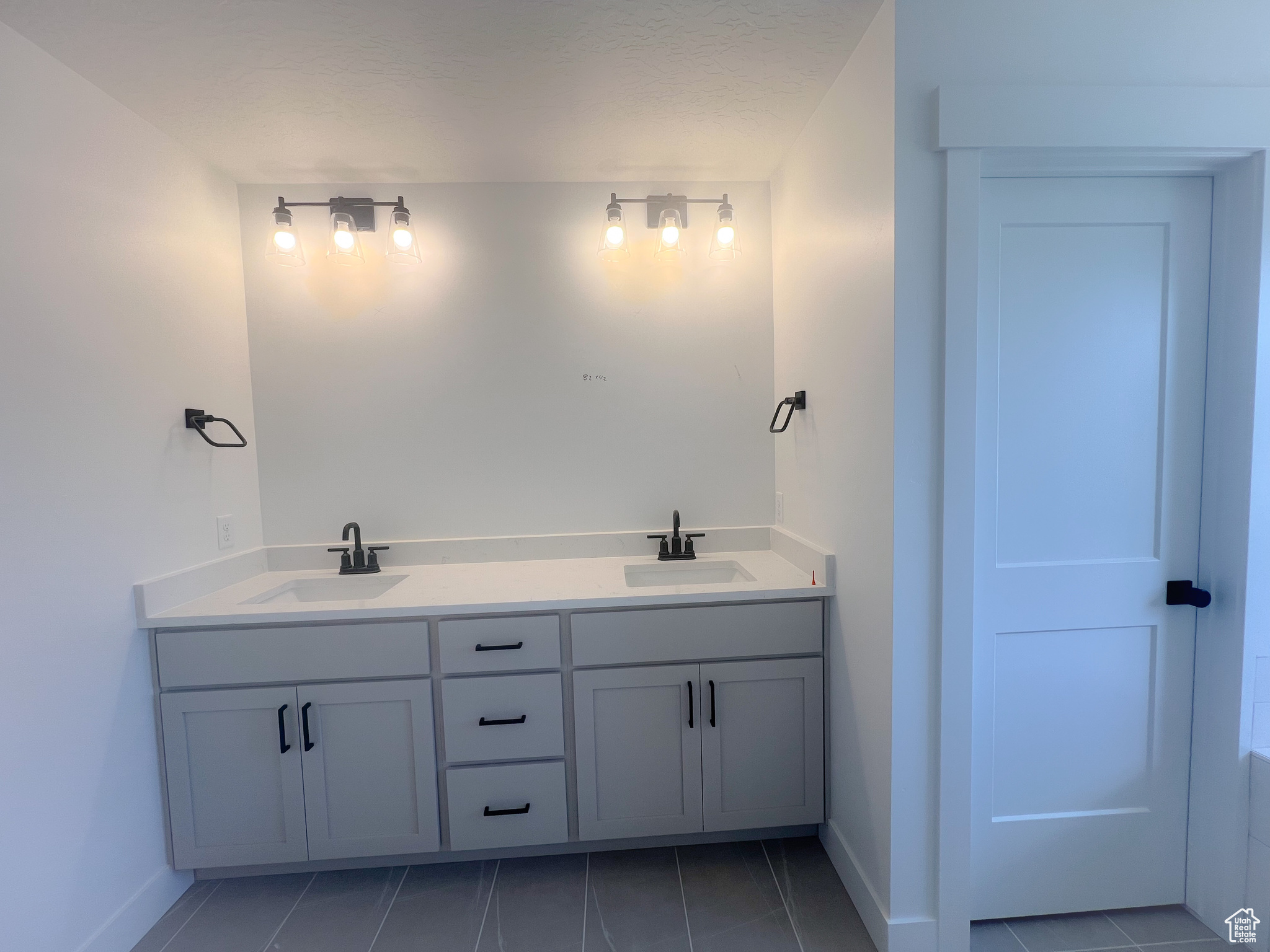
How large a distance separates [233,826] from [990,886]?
220 centimetres

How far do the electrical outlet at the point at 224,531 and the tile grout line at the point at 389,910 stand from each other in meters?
1.29

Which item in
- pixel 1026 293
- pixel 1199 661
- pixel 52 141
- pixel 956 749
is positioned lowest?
pixel 956 749

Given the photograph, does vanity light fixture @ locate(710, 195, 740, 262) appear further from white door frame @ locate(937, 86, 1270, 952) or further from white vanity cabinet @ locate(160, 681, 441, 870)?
white vanity cabinet @ locate(160, 681, 441, 870)

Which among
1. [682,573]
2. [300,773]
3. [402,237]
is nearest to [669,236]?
[402,237]

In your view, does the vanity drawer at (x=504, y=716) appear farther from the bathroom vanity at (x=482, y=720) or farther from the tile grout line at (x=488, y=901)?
the tile grout line at (x=488, y=901)

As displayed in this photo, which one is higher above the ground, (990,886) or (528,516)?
(528,516)

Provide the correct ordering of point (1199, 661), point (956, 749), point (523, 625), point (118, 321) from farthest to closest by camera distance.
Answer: point (523, 625) < point (118, 321) < point (1199, 661) < point (956, 749)

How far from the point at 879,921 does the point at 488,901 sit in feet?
3.66

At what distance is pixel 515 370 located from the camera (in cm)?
238

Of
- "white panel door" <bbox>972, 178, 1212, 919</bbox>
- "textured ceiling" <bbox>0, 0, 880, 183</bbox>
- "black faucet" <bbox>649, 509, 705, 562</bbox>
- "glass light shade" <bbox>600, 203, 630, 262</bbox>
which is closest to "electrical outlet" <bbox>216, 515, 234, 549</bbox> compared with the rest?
"textured ceiling" <bbox>0, 0, 880, 183</bbox>

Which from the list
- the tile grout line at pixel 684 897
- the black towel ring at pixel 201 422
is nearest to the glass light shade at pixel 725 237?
the black towel ring at pixel 201 422

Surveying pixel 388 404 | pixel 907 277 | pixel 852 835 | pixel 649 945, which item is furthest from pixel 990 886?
pixel 388 404

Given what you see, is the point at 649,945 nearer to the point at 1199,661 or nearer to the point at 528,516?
the point at 528,516

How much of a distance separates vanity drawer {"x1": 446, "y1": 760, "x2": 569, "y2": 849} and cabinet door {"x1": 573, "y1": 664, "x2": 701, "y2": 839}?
0.09m
